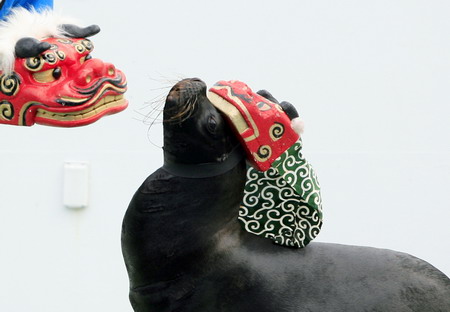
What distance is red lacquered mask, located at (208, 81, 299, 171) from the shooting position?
4.80 ft

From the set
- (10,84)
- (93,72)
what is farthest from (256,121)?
(10,84)

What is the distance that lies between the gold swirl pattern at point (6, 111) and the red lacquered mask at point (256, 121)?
1.11 feet

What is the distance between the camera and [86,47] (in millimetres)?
1525

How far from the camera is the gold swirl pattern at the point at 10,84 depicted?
146cm

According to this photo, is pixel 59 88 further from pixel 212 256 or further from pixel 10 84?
pixel 212 256

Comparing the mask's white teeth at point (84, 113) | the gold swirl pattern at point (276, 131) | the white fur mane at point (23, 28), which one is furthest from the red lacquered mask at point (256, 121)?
the white fur mane at point (23, 28)

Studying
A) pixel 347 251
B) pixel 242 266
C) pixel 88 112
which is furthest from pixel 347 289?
pixel 88 112

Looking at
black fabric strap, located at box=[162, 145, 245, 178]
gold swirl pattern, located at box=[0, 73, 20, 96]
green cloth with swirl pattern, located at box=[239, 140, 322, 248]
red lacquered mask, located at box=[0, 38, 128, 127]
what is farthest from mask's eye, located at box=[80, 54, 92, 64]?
green cloth with swirl pattern, located at box=[239, 140, 322, 248]

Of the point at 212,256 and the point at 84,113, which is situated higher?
the point at 84,113

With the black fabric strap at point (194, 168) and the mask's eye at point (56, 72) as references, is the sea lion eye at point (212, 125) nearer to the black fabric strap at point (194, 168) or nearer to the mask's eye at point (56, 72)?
the black fabric strap at point (194, 168)

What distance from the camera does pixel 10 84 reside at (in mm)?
1465

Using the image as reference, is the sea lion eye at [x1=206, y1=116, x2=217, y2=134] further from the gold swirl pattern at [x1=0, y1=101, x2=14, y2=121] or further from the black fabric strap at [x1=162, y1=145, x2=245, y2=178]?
the gold swirl pattern at [x1=0, y1=101, x2=14, y2=121]

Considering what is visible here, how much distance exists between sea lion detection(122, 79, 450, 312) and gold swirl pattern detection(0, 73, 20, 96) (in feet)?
0.85

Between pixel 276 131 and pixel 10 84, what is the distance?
0.45 m
